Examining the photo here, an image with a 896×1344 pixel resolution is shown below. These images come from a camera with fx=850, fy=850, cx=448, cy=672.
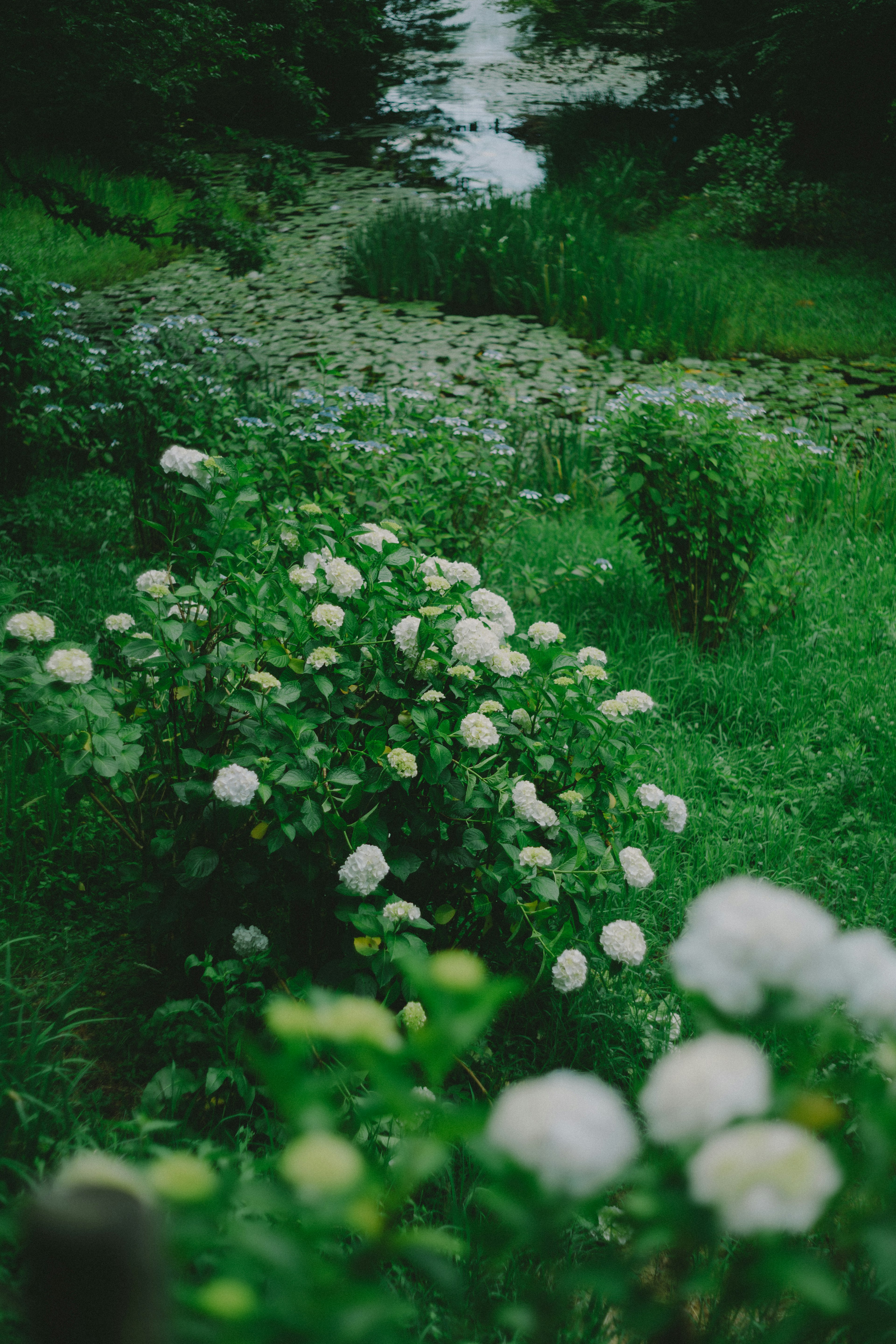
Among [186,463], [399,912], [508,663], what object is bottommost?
[399,912]

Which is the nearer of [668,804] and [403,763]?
[403,763]

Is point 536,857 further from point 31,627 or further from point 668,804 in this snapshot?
point 31,627

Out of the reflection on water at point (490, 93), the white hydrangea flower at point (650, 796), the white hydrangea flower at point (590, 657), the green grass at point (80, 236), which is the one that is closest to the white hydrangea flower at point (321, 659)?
the white hydrangea flower at point (590, 657)

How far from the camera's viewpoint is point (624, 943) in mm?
1381

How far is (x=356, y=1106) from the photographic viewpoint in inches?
45.7

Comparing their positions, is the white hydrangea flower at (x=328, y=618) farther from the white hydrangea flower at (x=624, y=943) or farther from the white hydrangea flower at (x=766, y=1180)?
the white hydrangea flower at (x=766, y=1180)

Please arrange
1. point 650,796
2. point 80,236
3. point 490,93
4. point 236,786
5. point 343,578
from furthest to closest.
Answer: point 490,93 < point 80,236 < point 650,796 < point 343,578 < point 236,786

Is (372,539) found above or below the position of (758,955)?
below

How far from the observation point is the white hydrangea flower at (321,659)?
1.34 m

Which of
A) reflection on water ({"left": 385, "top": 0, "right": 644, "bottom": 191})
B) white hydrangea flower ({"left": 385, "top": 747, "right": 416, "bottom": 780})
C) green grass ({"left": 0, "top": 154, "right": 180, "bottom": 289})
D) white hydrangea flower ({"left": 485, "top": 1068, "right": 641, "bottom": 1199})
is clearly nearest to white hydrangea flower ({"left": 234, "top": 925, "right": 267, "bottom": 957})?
white hydrangea flower ({"left": 385, "top": 747, "right": 416, "bottom": 780})

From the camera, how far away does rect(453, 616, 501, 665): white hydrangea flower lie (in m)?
1.38

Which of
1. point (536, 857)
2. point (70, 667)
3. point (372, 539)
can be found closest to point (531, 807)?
point (536, 857)

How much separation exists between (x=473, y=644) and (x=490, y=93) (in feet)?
39.6

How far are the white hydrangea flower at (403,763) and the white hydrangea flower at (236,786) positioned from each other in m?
0.20
